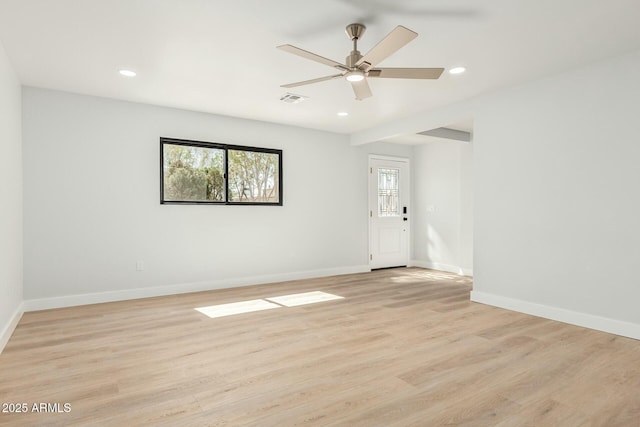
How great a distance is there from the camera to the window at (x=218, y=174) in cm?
491

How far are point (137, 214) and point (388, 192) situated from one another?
465 centimetres

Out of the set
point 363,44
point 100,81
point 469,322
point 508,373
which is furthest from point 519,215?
point 100,81

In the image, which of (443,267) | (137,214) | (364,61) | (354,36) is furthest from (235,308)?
(443,267)

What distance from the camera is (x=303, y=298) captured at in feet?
15.3

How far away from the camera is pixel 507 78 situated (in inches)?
150

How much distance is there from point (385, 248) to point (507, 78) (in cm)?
407

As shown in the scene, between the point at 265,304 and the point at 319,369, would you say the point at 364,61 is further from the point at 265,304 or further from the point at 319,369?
the point at 265,304

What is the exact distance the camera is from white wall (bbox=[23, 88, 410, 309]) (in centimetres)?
416

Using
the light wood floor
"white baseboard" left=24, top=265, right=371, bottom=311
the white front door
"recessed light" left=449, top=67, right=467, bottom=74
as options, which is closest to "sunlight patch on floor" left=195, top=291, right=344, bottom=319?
the light wood floor

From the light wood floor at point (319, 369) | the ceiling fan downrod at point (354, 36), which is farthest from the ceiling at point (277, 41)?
the light wood floor at point (319, 369)

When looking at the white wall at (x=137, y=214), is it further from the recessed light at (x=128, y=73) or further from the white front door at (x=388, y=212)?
the white front door at (x=388, y=212)

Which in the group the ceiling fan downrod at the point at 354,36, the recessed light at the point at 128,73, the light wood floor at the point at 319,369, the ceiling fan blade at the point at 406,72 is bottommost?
the light wood floor at the point at 319,369

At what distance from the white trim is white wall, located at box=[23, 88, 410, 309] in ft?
1.00

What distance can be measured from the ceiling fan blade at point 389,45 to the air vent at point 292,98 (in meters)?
1.78
